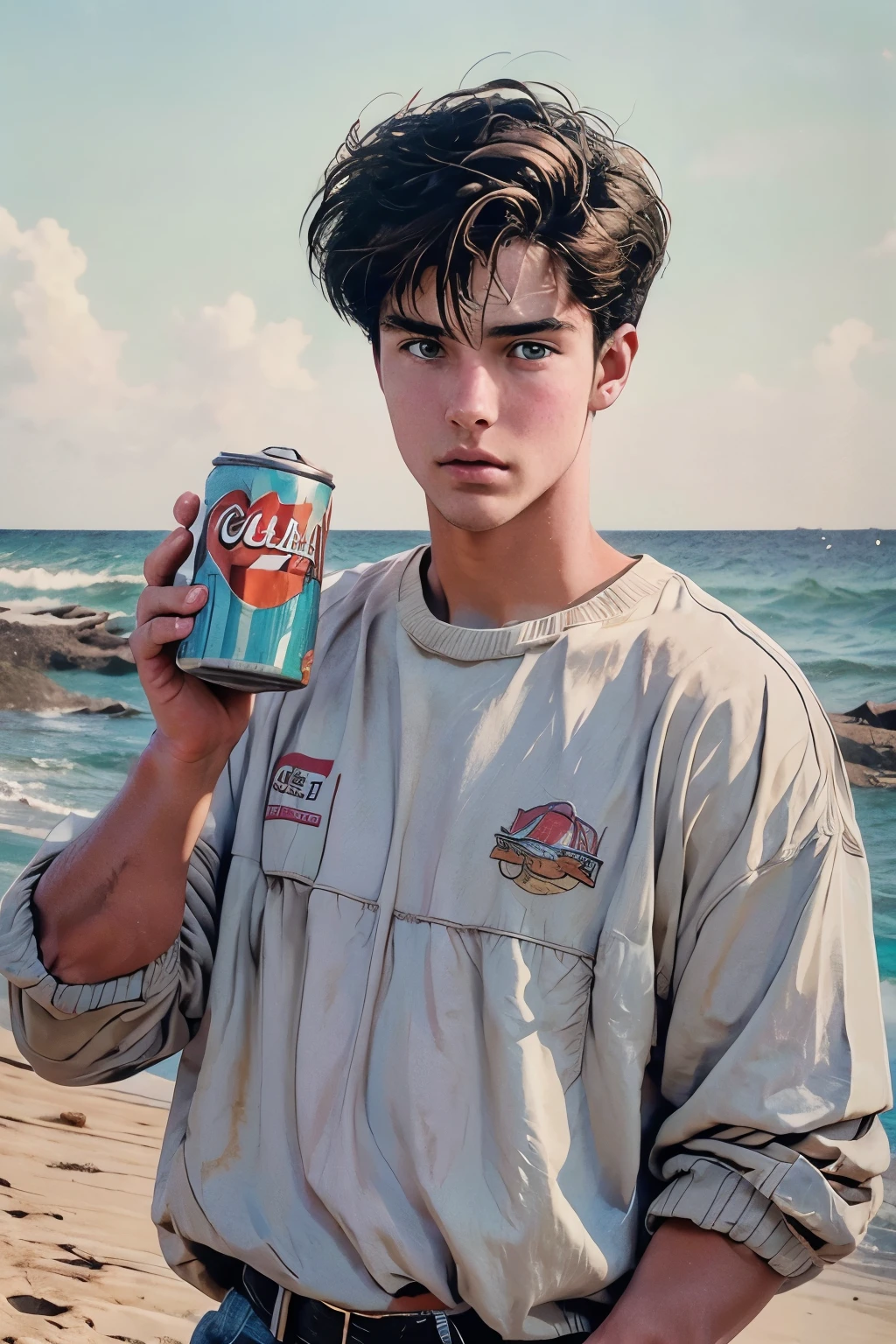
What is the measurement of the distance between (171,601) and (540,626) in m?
0.32

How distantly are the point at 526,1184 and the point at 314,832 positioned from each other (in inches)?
13.5

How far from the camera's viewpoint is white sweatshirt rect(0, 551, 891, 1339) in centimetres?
95

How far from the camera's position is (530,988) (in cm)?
99

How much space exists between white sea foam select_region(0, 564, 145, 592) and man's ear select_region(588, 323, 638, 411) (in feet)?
32.5

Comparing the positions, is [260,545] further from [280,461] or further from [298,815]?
[298,815]

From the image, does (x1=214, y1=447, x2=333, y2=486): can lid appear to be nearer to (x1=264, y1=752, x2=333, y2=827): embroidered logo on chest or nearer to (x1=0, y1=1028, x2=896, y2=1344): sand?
(x1=264, y1=752, x2=333, y2=827): embroidered logo on chest

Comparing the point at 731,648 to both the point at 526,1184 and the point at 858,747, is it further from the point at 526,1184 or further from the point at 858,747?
the point at 858,747

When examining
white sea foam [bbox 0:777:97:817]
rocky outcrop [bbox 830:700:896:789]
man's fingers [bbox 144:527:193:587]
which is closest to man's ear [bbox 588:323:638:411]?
man's fingers [bbox 144:527:193:587]

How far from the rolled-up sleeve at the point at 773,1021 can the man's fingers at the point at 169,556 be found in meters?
0.45

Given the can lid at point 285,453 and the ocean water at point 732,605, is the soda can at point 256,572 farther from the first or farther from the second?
the ocean water at point 732,605

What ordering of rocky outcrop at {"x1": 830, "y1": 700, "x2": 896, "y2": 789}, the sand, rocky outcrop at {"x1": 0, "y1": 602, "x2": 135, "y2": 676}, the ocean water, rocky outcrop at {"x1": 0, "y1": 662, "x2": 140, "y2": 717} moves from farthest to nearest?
rocky outcrop at {"x1": 0, "y1": 602, "x2": 135, "y2": 676}, rocky outcrop at {"x1": 0, "y1": 662, "x2": 140, "y2": 717}, the ocean water, rocky outcrop at {"x1": 830, "y1": 700, "x2": 896, "y2": 789}, the sand

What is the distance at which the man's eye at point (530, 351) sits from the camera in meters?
1.08

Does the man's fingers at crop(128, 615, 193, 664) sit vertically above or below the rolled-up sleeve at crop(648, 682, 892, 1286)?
above

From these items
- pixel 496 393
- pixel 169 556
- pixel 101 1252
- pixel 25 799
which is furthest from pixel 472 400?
pixel 25 799
